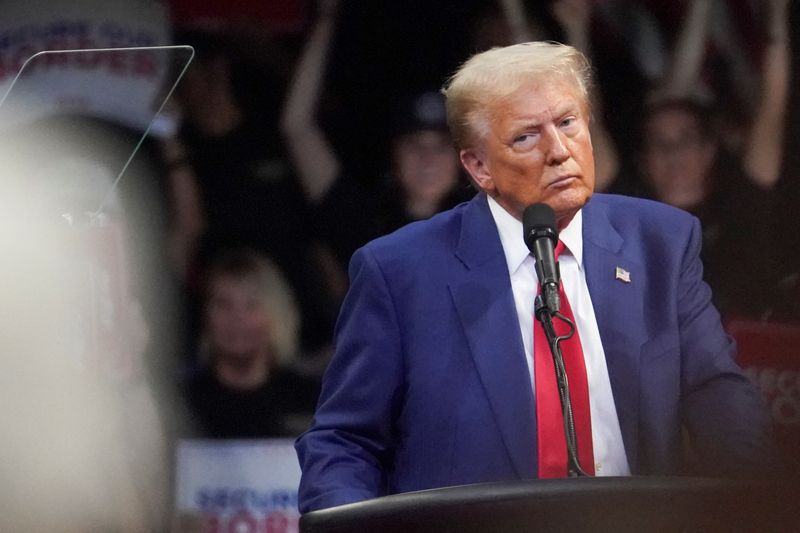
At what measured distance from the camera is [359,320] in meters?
1.66

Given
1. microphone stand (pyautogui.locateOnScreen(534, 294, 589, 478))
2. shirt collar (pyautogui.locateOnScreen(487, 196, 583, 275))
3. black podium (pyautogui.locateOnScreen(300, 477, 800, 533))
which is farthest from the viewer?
shirt collar (pyautogui.locateOnScreen(487, 196, 583, 275))

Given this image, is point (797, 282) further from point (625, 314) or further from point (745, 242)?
point (625, 314)

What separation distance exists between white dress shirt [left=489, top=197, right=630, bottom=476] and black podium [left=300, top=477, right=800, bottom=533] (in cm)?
→ 58

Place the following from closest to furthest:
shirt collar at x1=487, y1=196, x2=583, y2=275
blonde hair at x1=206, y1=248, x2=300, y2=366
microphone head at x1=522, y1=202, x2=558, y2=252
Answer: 1. microphone head at x1=522, y1=202, x2=558, y2=252
2. shirt collar at x1=487, y1=196, x2=583, y2=275
3. blonde hair at x1=206, y1=248, x2=300, y2=366

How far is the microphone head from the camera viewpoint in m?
1.42

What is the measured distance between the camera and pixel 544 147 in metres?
1.61

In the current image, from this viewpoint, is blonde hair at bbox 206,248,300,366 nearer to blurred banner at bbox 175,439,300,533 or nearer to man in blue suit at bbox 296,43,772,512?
blurred banner at bbox 175,439,300,533

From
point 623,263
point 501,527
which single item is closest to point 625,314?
point 623,263

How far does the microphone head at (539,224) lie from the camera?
1424mm

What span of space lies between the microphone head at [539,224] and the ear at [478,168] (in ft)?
0.79

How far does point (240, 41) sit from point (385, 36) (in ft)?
1.26

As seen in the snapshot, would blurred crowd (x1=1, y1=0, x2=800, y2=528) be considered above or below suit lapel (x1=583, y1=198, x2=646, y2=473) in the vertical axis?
above

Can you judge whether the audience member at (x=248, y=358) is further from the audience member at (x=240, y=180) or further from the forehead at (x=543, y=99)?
the forehead at (x=543, y=99)

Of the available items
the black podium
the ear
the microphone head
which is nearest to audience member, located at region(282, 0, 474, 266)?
the ear
